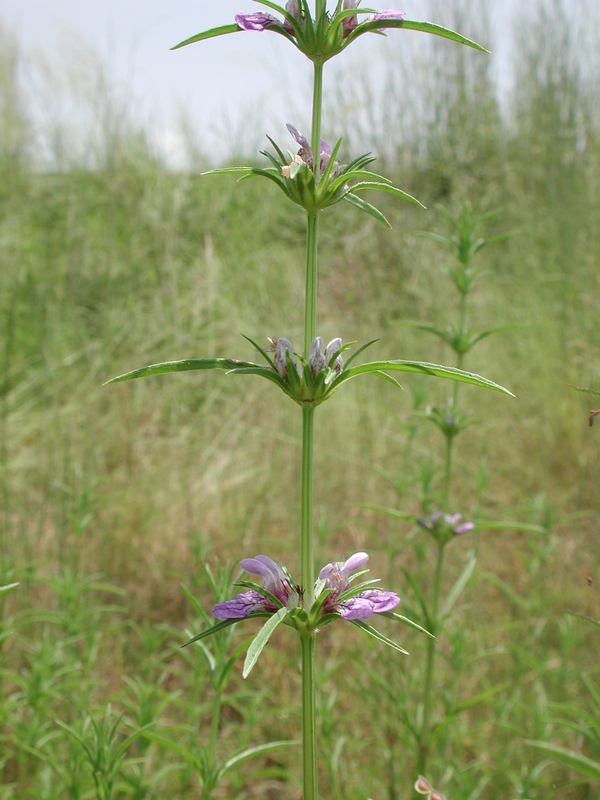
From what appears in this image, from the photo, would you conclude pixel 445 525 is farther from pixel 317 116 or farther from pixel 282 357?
pixel 317 116

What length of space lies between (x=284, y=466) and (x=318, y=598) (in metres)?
2.09

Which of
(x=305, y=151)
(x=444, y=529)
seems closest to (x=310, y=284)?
(x=305, y=151)

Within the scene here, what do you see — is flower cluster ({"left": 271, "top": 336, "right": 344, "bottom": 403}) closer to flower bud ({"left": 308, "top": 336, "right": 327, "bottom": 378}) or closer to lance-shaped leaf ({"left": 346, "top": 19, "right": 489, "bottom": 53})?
flower bud ({"left": 308, "top": 336, "right": 327, "bottom": 378})

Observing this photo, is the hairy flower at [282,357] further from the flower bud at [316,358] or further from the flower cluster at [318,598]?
the flower cluster at [318,598]

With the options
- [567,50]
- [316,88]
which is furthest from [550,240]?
[316,88]

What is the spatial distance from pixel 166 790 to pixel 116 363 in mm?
2284

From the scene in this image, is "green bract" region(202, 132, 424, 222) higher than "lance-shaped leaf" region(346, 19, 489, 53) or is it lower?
lower

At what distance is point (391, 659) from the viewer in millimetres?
1847

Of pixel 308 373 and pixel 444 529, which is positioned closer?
pixel 308 373

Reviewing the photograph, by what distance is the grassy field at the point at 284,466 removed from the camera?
1621 millimetres

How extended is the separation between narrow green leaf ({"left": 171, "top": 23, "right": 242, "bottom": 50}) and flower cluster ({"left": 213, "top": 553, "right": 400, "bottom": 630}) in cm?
64

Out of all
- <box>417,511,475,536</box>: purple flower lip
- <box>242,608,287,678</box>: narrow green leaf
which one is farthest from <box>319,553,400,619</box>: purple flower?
<box>417,511,475,536</box>: purple flower lip

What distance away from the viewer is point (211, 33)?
87cm

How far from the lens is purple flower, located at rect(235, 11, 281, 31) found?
0.88 meters
